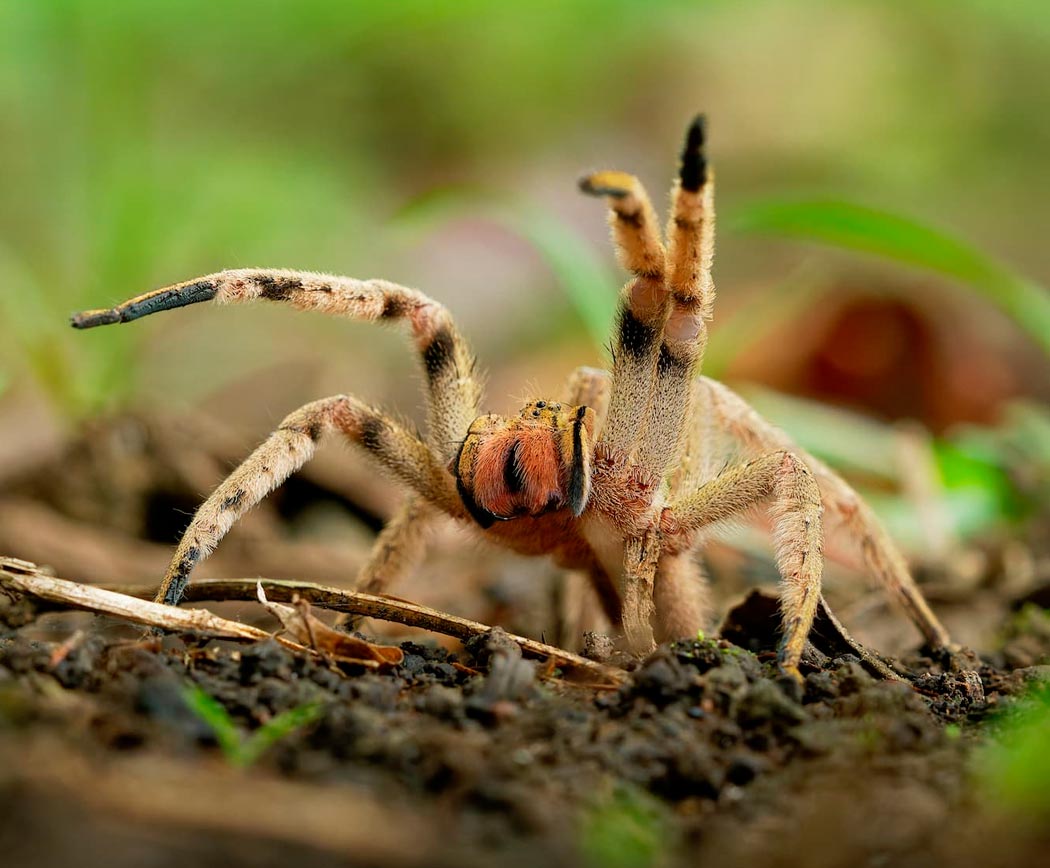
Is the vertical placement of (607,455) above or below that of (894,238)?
below

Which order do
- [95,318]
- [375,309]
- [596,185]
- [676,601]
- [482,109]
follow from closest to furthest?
1. [596,185]
2. [95,318]
3. [375,309]
4. [676,601]
5. [482,109]

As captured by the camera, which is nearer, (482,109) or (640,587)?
(640,587)

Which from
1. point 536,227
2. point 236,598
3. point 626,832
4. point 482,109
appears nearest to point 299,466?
point 236,598

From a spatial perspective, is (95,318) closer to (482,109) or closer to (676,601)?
(676,601)

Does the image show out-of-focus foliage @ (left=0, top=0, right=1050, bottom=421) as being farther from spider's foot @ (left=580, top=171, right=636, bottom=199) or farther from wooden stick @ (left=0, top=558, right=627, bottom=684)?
spider's foot @ (left=580, top=171, right=636, bottom=199)

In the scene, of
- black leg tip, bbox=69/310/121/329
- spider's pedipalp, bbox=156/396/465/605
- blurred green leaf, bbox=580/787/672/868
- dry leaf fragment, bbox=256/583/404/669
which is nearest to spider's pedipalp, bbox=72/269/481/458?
black leg tip, bbox=69/310/121/329

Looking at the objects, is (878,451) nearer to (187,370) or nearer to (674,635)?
(674,635)

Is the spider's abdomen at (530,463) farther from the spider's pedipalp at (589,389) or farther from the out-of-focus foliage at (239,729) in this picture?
the out-of-focus foliage at (239,729)

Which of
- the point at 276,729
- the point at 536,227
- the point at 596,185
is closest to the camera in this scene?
the point at 276,729
